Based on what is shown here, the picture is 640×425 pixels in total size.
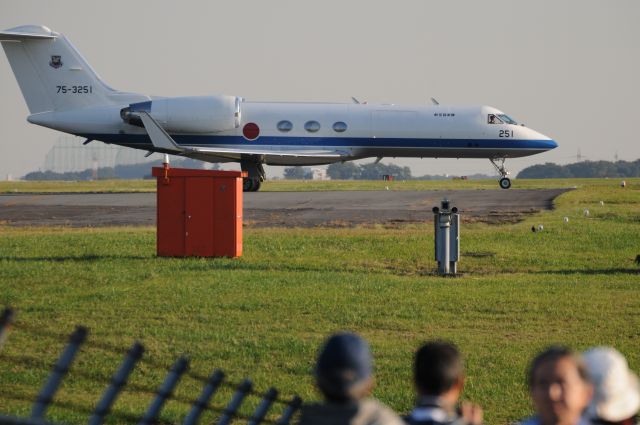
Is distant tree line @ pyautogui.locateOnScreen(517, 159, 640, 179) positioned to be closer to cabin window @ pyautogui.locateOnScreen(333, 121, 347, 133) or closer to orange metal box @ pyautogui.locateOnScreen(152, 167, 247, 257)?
cabin window @ pyautogui.locateOnScreen(333, 121, 347, 133)

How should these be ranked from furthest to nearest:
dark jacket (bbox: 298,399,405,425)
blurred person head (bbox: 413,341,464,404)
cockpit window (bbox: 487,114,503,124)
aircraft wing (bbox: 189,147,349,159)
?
cockpit window (bbox: 487,114,503,124) < aircraft wing (bbox: 189,147,349,159) < blurred person head (bbox: 413,341,464,404) < dark jacket (bbox: 298,399,405,425)

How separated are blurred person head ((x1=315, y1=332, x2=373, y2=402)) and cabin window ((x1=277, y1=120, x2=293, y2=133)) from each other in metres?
42.3

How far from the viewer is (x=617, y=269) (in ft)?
72.8

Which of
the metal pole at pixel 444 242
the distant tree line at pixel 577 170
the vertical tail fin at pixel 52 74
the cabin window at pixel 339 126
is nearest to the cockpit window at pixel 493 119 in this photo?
the cabin window at pixel 339 126

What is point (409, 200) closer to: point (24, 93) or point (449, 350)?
point (24, 93)

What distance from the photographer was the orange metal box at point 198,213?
900 inches

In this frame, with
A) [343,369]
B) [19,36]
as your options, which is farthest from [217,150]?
[343,369]

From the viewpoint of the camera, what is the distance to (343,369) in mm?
4672

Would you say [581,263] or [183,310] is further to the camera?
[581,263]

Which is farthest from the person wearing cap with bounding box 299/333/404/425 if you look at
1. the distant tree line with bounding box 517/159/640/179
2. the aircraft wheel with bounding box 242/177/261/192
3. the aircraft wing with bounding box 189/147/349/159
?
the distant tree line with bounding box 517/159/640/179

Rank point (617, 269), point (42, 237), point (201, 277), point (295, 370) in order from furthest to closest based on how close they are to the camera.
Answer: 1. point (42, 237)
2. point (617, 269)
3. point (201, 277)
4. point (295, 370)

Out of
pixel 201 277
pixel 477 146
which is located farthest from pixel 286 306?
pixel 477 146

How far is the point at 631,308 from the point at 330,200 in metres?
25.2

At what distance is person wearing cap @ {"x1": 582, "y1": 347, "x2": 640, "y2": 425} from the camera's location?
5555mm
